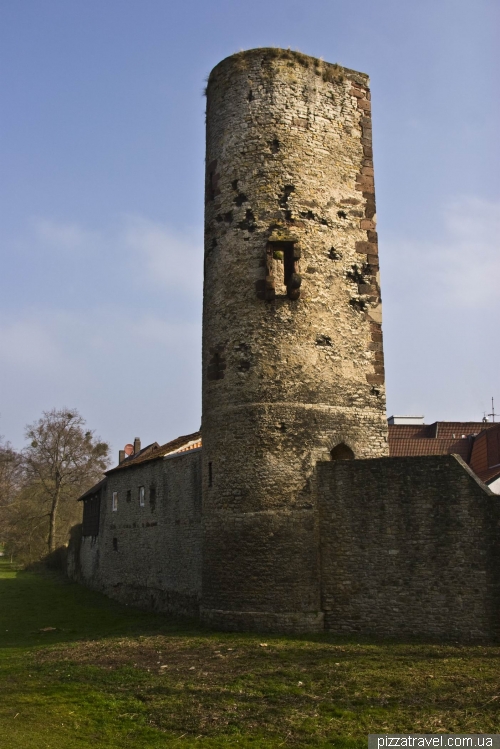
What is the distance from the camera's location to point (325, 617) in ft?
47.0

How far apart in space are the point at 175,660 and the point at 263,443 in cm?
462

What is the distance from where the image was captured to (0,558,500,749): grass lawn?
8719 mm

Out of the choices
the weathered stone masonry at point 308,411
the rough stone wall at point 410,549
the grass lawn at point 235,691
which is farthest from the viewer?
the weathered stone masonry at point 308,411

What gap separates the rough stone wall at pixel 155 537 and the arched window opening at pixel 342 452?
4.47m

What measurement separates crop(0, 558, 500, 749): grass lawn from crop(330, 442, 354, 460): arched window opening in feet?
12.5

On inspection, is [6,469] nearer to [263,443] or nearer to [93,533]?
[93,533]

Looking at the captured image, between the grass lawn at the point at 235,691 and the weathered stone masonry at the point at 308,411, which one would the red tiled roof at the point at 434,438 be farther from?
the grass lawn at the point at 235,691

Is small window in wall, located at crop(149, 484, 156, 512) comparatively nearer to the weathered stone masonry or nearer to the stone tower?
the weathered stone masonry

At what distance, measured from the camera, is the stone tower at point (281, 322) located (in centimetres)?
1495

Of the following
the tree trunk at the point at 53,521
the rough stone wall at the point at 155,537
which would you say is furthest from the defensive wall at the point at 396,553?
the tree trunk at the point at 53,521

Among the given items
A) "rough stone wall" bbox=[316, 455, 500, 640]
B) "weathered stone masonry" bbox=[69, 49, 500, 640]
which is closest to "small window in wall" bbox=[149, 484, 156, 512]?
"weathered stone masonry" bbox=[69, 49, 500, 640]

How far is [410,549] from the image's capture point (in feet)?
45.1

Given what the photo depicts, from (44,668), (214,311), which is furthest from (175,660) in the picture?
(214,311)

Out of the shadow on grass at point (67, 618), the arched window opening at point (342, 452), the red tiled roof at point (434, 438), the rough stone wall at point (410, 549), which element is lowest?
the shadow on grass at point (67, 618)
